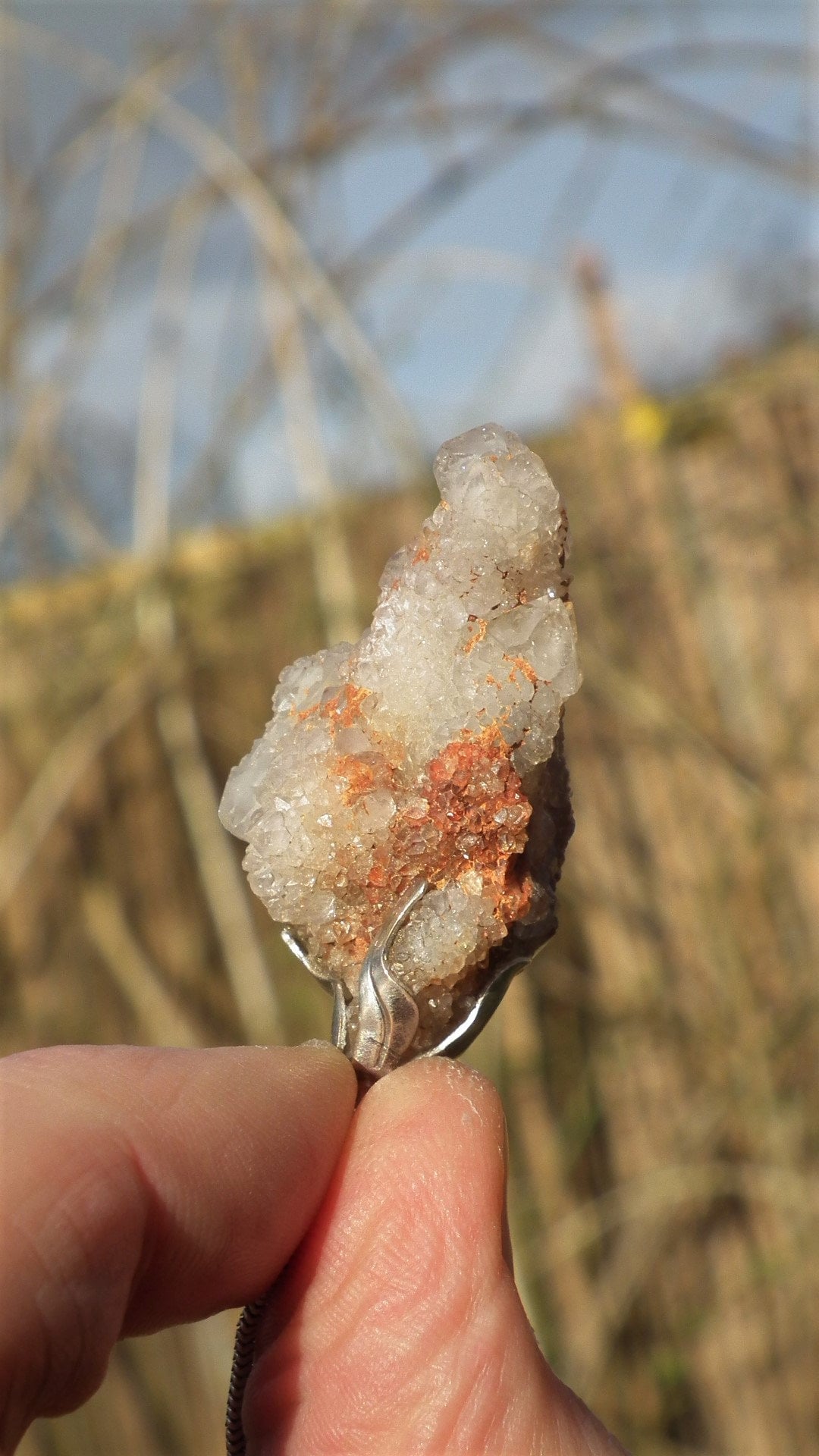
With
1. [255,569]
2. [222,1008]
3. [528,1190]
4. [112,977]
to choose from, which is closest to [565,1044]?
[528,1190]

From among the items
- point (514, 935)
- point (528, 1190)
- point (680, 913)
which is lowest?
point (528, 1190)

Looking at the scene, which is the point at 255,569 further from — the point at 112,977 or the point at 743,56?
the point at 743,56

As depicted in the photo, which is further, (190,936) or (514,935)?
(190,936)

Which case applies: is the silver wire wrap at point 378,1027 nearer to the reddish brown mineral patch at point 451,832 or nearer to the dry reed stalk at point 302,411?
the reddish brown mineral patch at point 451,832

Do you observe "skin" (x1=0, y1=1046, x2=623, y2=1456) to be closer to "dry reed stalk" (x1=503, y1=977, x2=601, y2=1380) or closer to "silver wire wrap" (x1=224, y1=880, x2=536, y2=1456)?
"silver wire wrap" (x1=224, y1=880, x2=536, y2=1456)

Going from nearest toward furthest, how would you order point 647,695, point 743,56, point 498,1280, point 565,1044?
point 498,1280
point 743,56
point 647,695
point 565,1044

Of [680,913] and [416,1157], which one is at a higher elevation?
[416,1157]

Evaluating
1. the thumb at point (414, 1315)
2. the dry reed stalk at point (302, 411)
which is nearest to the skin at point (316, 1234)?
the thumb at point (414, 1315)
